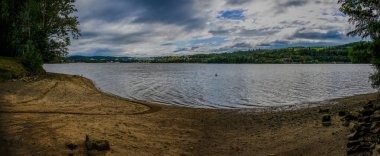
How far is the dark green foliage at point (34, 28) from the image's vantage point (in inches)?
2067

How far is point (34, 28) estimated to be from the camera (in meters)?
55.3

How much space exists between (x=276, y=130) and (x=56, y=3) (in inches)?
2069

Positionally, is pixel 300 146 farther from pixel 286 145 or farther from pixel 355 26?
pixel 355 26

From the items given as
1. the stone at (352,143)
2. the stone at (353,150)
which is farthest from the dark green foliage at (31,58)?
the stone at (353,150)

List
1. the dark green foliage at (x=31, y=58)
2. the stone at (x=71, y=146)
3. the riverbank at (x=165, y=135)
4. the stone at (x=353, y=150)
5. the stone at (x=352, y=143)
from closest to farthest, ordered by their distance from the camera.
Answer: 1. the stone at (x=353, y=150)
2. the stone at (x=352, y=143)
3. the stone at (x=71, y=146)
4. the riverbank at (x=165, y=135)
5. the dark green foliage at (x=31, y=58)

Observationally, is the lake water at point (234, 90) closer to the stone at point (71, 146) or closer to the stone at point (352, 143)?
the stone at point (352, 143)

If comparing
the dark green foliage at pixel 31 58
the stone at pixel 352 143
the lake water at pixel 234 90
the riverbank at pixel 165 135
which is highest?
the dark green foliage at pixel 31 58

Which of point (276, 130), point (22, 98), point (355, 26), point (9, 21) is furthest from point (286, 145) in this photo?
point (9, 21)

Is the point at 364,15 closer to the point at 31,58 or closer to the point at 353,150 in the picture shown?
the point at 353,150

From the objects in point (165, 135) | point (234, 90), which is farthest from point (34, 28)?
point (165, 135)

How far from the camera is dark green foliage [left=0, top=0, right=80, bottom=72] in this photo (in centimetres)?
5250

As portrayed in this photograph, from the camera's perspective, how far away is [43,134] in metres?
14.3

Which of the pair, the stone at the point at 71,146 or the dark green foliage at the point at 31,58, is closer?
the stone at the point at 71,146

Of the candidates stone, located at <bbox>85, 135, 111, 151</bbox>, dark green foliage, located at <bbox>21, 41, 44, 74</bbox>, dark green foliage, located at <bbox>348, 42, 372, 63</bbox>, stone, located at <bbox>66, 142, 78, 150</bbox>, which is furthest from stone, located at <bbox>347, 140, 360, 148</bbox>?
dark green foliage, located at <bbox>21, 41, 44, 74</bbox>
